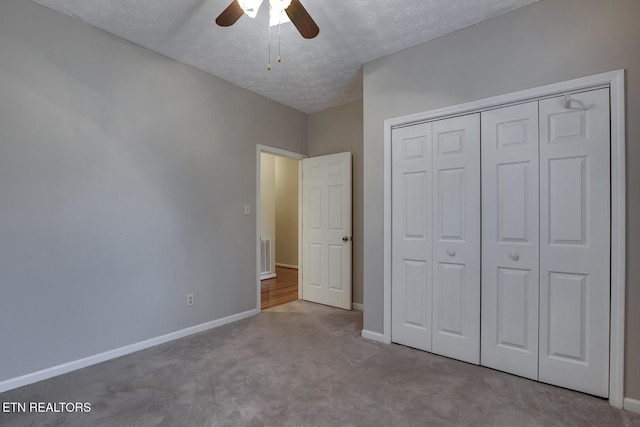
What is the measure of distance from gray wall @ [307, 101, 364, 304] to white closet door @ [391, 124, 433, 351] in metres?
1.10

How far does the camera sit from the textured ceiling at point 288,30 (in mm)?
2225

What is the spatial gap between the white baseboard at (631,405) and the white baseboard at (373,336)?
1642 millimetres

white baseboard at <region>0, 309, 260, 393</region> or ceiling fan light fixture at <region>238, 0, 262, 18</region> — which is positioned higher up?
ceiling fan light fixture at <region>238, 0, 262, 18</region>

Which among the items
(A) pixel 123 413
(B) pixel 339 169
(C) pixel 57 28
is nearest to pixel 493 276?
(B) pixel 339 169

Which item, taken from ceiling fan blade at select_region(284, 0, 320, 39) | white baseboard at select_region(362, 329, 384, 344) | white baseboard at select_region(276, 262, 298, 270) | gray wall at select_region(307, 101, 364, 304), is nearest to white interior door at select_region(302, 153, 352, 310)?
gray wall at select_region(307, 101, 364, 304)

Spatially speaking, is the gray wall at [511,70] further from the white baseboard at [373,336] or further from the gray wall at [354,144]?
the gray wall at [354,144]

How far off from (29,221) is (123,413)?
147 cm

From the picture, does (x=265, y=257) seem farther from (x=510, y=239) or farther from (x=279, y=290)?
(x=510, y=239)

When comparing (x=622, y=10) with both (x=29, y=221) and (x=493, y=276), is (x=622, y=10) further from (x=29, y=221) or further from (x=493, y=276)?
(x=29, y=221)

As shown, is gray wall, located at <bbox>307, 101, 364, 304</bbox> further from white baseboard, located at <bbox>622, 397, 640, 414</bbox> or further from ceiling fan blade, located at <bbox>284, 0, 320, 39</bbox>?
white baseboard, located at <bbox>622, 397, 640, 414</bbox>

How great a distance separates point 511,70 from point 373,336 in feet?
8.25

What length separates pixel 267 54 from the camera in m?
2.88

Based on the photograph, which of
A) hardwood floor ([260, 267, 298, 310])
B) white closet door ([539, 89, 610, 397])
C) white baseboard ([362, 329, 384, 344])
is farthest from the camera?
hardwood floor ([260, 267, 298, 310])

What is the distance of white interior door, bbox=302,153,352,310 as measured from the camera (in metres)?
4.01
